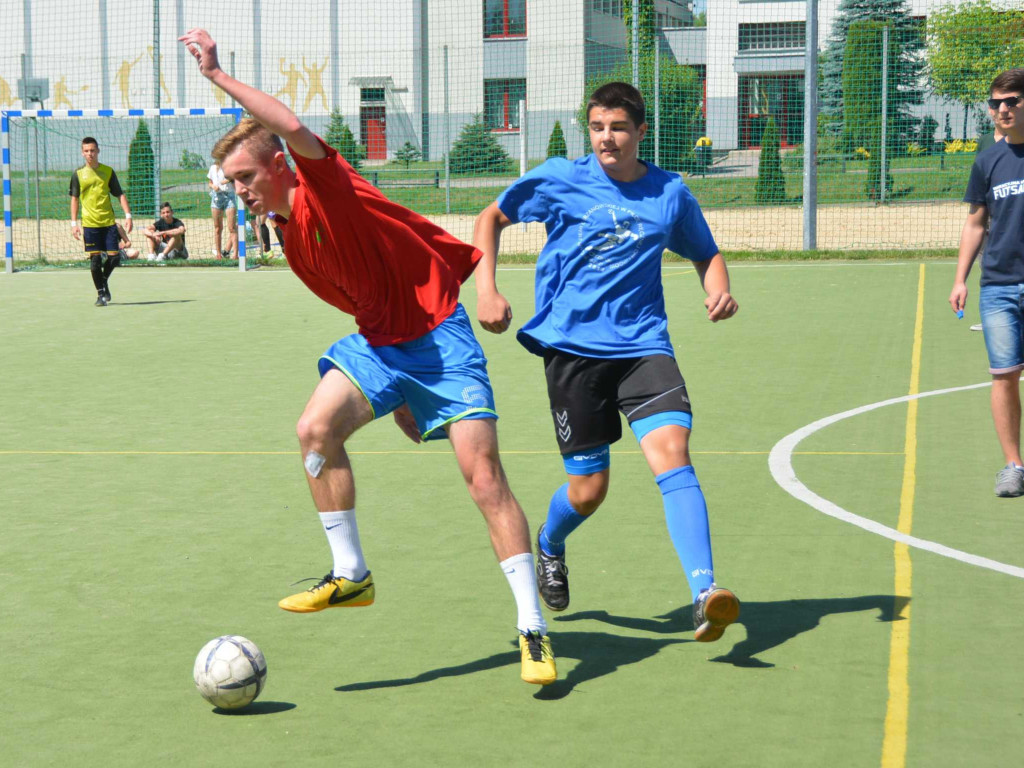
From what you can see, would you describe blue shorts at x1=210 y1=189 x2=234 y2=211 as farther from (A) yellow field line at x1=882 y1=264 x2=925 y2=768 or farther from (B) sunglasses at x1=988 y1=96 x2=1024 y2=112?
(B) sunglasses at x1=988 y1=96 x2=1024 y2=112

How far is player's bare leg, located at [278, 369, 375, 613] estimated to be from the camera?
4453 millimetres

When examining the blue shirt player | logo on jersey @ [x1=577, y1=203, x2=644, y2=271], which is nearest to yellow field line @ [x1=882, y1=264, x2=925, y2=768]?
the blue shirt player

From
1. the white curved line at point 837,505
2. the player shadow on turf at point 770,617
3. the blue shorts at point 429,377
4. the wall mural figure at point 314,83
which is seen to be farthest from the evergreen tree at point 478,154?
the blue shorts at point 429,377

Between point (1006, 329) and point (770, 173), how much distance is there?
21.3m

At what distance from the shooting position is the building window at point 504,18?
4606cm

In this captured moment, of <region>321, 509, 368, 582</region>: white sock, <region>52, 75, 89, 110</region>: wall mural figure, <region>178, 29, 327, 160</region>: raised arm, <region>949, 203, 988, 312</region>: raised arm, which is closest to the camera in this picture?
<region>178, 29, 327, 160</region>: raised arm

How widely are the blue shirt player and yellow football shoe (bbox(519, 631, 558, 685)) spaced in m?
0.80

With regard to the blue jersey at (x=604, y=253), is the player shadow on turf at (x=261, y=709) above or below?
below

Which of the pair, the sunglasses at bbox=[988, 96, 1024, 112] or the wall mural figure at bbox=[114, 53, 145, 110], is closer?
the sunglasses at bbox=[988, 96, 1024, 112]

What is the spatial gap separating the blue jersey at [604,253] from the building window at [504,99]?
33029 mm

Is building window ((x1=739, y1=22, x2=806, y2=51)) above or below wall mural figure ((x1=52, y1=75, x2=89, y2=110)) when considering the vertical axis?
above

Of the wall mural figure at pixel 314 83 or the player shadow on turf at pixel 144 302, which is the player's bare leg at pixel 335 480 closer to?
the player shadow on turf at pixel 144 302

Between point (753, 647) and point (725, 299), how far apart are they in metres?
1.23

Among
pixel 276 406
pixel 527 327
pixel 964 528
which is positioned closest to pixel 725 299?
pixel 527 327
